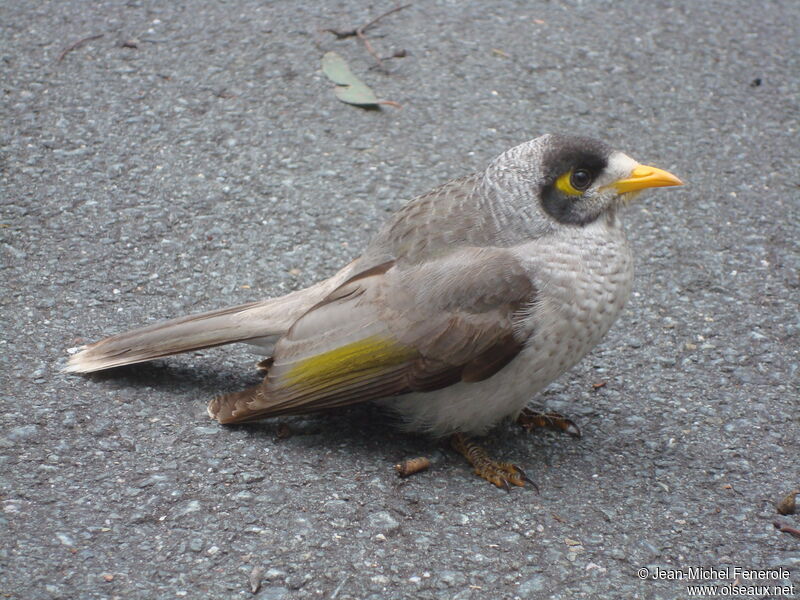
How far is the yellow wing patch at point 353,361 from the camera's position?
402cm

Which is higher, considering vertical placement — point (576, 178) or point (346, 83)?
point (576, 178)

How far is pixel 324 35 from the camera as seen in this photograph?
734cm

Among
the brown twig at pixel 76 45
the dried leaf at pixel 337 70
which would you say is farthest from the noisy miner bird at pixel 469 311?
the brown twig at pixel 76 45

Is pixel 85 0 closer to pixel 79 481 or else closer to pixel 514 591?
pixel 79 481

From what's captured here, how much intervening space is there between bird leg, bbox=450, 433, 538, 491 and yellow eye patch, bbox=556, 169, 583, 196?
1126 mm

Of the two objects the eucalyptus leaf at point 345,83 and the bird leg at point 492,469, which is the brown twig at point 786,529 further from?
the eucalyptus leaf at point 345,83

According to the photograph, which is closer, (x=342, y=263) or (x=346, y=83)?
(x=342, y=263)

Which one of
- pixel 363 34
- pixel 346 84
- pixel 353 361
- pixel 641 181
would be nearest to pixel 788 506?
pixel 641 181

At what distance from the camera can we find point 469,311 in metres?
4.00

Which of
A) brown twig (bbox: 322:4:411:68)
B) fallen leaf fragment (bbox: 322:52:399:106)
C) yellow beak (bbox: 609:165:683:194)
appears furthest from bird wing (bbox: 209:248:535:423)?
brown twig (bbox: 322:4:411:68)

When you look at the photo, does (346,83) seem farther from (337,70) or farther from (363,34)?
(363,34)

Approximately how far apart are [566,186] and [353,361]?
1.14 meters

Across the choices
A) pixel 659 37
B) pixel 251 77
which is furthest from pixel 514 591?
pixel 659 37

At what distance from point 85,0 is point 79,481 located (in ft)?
15.7
